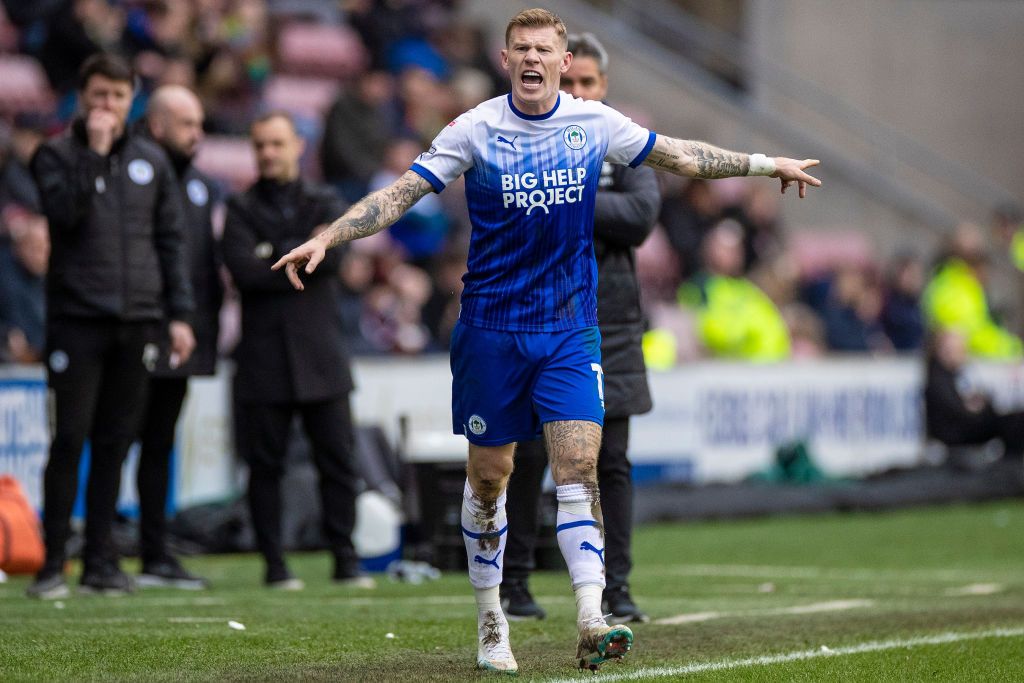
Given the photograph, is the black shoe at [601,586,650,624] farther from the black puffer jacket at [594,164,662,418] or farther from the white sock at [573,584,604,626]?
the white sock at [573,584,604,626]

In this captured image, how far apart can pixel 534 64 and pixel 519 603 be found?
8.96ft

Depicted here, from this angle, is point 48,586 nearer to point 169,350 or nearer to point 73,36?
point 169,350

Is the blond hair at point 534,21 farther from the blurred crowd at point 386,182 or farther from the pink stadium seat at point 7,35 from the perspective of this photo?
the pink stadium seat at point 7,35

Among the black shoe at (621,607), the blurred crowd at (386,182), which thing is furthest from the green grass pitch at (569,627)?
the blurred crowd at (386,182)

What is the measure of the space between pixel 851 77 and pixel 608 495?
17.9 metres

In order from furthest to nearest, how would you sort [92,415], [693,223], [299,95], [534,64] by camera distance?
[693,223]
[299,95]
[92,415]
[534,64]

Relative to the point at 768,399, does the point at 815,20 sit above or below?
above

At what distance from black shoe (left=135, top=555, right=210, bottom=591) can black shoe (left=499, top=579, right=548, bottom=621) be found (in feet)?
7.58

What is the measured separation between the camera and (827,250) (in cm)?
2256

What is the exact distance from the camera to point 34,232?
40.9 ft

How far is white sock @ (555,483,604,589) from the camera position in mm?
6004

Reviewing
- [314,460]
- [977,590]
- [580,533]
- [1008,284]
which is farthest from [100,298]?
[1008,284]

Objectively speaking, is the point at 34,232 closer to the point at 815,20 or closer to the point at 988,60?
the point at 815,20

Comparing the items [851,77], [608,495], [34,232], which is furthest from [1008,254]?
[608,495]
